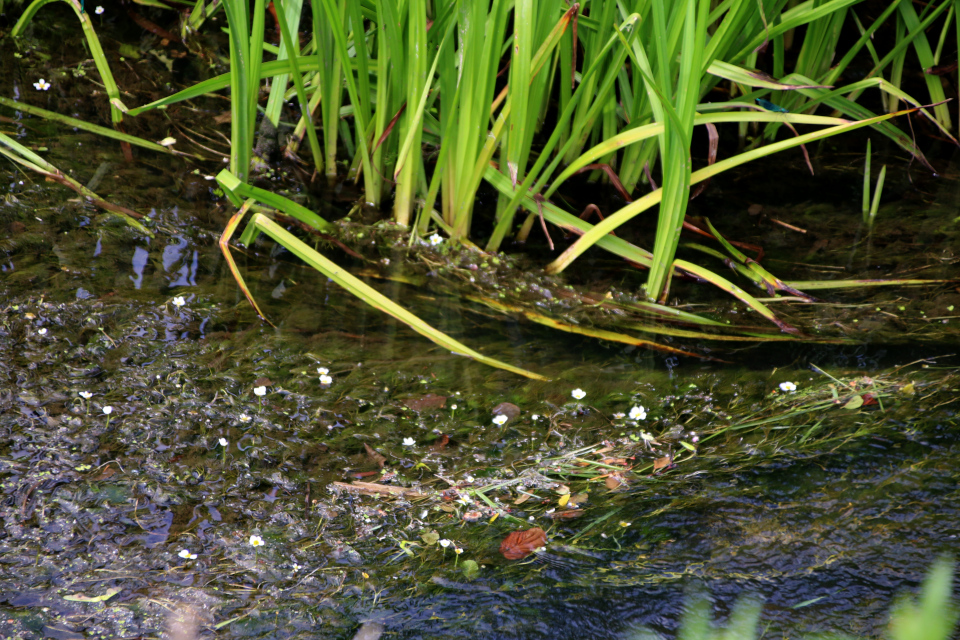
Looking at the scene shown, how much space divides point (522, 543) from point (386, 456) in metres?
0.42

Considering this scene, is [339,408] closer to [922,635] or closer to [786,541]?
[786,541]

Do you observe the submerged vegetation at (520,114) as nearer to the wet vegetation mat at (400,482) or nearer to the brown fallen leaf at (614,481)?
the wet vegetation mat at (400,482)

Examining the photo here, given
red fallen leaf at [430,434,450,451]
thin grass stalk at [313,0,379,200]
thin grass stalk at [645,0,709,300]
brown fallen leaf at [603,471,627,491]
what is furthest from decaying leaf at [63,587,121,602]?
thin grass stalk at [645,0,709,300]

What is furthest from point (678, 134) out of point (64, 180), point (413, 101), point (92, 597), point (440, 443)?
point (64, 180)

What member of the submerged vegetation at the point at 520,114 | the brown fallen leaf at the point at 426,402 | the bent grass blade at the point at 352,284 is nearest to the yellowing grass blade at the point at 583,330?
the submerged vegetation at the point at 520,114

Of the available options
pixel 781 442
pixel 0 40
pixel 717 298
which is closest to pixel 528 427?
pixel 781 442

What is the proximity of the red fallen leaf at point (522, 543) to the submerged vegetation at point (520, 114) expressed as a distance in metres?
0.60

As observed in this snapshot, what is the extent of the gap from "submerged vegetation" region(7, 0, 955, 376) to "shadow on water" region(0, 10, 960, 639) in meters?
0.16

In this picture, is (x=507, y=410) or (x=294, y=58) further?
(x=294, y=58)

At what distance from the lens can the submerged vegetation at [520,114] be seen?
188cm

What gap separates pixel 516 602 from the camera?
4.04ft

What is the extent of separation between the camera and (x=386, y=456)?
1.63 m

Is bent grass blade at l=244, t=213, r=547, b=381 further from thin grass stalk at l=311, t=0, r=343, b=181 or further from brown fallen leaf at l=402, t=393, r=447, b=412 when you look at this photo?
thin grass stalk at l=311, t=0, r=343, b=181

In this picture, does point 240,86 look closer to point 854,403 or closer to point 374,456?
point 374,456
